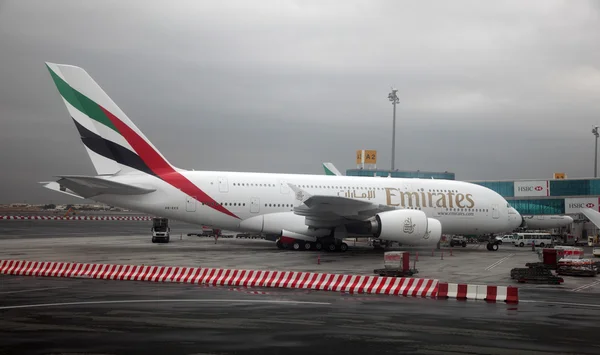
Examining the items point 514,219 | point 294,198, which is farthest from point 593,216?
point 294,198

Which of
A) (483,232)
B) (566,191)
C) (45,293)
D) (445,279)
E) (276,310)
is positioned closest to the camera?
(276,310)

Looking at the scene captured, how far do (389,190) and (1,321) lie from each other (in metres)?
25.0

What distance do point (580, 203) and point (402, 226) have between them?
38459mm

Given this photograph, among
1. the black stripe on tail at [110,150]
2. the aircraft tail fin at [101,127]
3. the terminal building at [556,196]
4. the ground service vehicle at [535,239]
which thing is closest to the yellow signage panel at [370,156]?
the terminal building at [556,196]

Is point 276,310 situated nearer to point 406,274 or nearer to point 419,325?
point 419,325

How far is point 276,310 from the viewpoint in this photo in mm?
12664

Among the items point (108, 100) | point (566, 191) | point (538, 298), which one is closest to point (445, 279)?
point (538, 298)

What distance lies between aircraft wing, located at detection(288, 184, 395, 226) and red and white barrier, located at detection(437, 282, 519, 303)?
39.2ft

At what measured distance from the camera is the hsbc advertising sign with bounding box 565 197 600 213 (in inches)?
2258

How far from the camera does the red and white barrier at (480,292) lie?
14.9m

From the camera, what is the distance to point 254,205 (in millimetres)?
31016

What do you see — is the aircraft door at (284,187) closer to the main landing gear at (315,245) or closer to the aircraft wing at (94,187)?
the main landing gear at (315,245)

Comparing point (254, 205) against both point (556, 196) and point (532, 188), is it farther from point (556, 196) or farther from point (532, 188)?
point (556, 196)

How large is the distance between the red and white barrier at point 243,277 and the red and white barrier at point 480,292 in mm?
316
